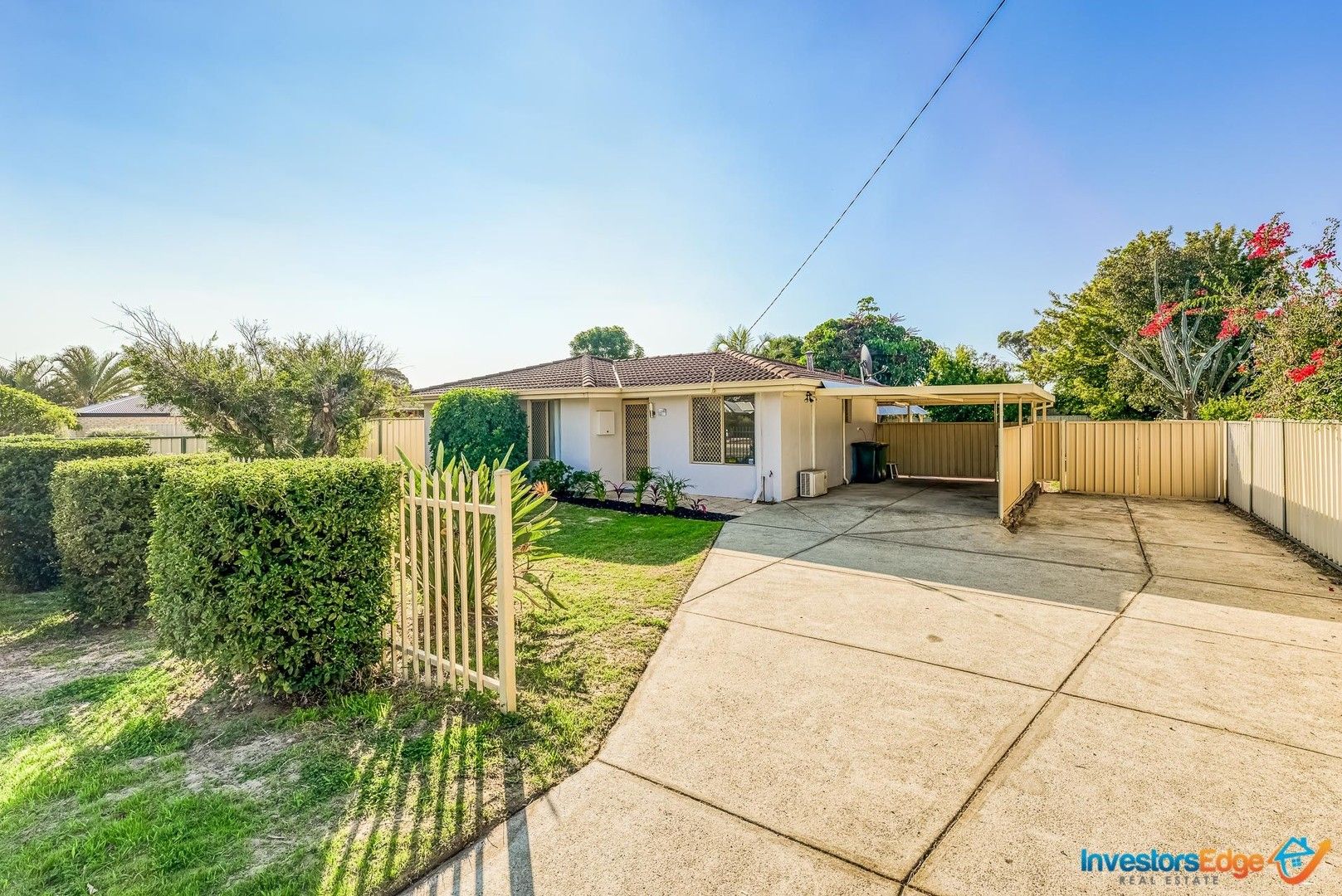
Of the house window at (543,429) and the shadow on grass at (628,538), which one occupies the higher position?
the house window at (543,429)

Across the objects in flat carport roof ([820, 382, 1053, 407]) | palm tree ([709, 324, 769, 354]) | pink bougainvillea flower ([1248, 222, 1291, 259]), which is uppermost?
palm tree ([709, 324, 769, 354])

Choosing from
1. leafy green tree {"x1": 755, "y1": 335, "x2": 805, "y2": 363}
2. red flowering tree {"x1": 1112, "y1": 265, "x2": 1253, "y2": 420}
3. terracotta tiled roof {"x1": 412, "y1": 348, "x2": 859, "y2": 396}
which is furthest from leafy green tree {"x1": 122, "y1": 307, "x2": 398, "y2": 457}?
leafy green tree {"x1": 755, "y1": 335, "x2": 805, "y2": 363}

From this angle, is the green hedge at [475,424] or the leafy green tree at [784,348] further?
the leafy green tree at [784,348]

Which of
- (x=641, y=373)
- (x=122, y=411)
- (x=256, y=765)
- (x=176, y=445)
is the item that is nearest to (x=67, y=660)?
(x=256, y=765)

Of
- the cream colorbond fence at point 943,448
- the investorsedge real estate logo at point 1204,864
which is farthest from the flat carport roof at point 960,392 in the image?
the investorsedge real estate logo at point 1204,864

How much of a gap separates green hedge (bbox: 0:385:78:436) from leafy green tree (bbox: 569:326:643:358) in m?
43.0

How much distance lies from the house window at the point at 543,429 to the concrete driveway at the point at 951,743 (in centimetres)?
853

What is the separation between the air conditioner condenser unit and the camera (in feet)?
40.9

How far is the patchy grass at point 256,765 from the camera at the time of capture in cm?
226

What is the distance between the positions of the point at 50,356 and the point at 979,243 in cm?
3687

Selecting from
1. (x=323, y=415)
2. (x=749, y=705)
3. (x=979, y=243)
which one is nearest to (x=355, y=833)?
(x=749, y=705)

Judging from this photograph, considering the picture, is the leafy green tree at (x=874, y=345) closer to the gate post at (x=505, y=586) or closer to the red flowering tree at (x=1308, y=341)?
the red flowering tree at (x=1308, y=341)

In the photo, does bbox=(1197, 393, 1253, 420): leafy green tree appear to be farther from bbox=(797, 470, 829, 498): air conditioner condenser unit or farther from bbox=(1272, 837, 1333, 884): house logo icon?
bbox=(1272, 837, 1333, 884): house logo icon

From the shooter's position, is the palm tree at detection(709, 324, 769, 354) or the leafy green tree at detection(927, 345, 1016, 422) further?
the palm tree at detection(709, 324, 769, 354)
